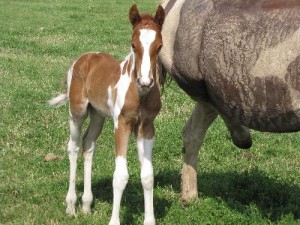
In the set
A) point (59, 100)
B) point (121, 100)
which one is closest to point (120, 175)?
point (121, 100)

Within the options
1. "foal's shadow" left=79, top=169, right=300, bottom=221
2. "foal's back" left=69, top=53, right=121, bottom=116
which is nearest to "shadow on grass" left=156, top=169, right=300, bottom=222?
"foal's shadow" left=79, top=169, right=300, bottom=221

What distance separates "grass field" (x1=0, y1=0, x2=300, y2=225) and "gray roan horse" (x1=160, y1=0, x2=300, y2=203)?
107cm

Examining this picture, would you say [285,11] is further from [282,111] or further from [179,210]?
[179,210]

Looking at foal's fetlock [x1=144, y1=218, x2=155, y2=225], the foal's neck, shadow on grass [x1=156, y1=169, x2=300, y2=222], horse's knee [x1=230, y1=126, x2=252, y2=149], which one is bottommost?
shadow on grass [x1=156, y1=169, x2=300, y2=222]

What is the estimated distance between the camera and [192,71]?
5.44m

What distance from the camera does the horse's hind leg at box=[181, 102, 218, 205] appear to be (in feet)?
20.7

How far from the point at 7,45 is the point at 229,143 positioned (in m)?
8.85

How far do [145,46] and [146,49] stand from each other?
0.02 m

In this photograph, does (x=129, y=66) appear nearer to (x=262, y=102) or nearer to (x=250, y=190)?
(x=262, y=102)

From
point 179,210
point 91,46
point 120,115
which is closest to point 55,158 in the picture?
point 179,210

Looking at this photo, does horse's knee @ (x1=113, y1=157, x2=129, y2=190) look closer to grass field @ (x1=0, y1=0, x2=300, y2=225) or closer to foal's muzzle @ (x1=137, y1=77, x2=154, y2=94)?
grass field @ (x1=0, y1=0, x2=300, y2=225)

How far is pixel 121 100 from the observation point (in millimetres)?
5086

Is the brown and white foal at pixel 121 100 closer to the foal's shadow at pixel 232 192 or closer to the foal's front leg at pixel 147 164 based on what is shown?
the foal's front leg at pixel 147 164

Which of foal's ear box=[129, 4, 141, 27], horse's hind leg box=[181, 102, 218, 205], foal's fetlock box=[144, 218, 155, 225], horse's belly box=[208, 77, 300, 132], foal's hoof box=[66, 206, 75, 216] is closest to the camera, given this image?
foal's ear box=[129, 4, 141, 27]
